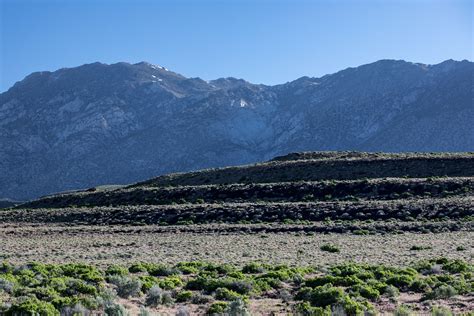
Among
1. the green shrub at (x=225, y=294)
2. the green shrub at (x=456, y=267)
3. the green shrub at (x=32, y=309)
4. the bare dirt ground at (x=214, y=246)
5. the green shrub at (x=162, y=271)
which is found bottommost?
the bare dirt ground at (x=214, y=246)

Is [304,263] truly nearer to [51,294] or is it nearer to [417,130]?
[51,294]

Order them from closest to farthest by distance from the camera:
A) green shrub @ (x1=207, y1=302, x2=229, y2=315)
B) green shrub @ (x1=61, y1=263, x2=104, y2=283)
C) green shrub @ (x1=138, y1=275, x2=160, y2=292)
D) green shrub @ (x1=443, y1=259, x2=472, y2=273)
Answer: green shrub @ (x1=207, y1=302, x2=229, y2=315), green shrub @ (x1=138, y1=275, x2=160, y2=292), green shrub @ (x1=61, y1=263, x2=104, y2=283), green shrub @ (x1=443, y1=259, x2=472, y2=273)

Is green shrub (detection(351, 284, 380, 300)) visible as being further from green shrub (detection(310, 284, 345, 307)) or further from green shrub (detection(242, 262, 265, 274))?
green shrub (detection(242, 262, 265, 274))

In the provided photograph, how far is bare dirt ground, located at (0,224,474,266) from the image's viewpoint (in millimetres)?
25734

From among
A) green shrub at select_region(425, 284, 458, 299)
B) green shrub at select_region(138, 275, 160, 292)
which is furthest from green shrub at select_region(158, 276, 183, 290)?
green shrub at select_region(425, 284, 458, 299)

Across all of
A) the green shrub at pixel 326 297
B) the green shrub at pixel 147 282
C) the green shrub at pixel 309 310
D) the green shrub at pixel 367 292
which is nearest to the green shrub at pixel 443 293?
the green shrub at pixel 367 292

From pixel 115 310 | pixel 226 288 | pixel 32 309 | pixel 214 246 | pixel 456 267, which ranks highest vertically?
pixel 32 309

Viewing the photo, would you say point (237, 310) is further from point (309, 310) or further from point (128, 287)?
point (128, 287)

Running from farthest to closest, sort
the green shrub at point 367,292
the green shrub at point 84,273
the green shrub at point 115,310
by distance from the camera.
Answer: the green shrub at point 84,273, the green shrub at point 367,292, the green shrub at point 115,310

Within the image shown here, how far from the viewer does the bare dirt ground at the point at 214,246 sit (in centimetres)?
2573

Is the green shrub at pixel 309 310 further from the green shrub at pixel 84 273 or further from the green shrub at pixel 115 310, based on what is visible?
the green shrub at pixel 84 273

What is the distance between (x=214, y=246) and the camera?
31578 mm

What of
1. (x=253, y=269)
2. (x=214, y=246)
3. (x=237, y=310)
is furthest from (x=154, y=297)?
(x=214, y=246)

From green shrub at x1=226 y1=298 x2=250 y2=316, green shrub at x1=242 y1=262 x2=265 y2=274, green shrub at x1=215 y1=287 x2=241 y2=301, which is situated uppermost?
green shrub at x1=226 y1=298 x2=250 y2=316
